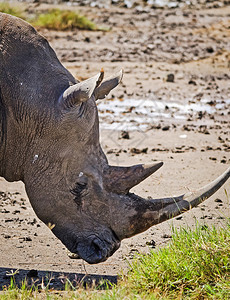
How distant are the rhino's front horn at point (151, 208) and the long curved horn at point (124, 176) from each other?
88 millimetres

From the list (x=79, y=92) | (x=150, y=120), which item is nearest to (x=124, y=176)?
(x=79, y=92)

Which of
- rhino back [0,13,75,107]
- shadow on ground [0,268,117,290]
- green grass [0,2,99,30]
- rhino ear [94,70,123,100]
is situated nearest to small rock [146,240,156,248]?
shadow on ground [0,268,117,290]

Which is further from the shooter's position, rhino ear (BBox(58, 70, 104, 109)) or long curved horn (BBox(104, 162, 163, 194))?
long curved horn (BBox(104, 162, 163, 194))

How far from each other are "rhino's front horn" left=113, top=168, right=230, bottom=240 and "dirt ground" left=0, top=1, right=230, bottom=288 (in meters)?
0.15

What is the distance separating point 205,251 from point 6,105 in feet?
6.17

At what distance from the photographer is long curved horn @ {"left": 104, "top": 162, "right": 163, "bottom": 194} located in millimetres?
6023

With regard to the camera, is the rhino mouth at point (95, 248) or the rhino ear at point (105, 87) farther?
the rhino ear at point (105, 87)

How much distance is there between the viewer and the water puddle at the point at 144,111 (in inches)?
436

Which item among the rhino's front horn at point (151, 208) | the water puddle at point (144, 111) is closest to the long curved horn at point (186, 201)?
the rhino's front horn at point (151, 208)

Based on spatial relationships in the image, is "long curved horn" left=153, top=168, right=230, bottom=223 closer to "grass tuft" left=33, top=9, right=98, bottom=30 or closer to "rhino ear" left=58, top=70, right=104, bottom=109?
"rhino ear" left=58, top=70, right=104, bottom=109

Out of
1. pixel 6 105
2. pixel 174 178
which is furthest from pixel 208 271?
pixel 174 178

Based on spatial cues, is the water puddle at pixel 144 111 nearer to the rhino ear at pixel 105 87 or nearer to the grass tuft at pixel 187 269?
the rhino ear at pixel 105 87

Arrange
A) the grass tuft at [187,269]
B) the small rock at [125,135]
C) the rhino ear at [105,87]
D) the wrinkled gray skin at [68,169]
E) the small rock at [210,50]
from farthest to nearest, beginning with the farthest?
the small rock at [210,50] → the small rock at [125,135] → the rhino ear at [105,87] → the wrinkled gray skin at [68,169] → the grass tuft at [187,269]

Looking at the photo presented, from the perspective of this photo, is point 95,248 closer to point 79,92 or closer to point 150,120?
point 79,92
